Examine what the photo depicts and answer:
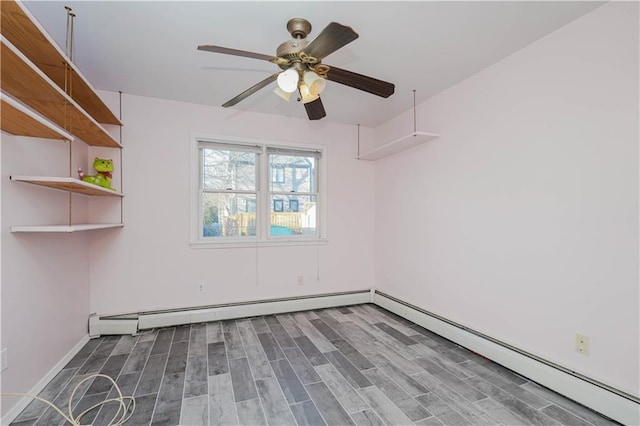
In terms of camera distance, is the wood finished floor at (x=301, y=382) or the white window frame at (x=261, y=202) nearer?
the wood finished floor at (x=301, y=382)

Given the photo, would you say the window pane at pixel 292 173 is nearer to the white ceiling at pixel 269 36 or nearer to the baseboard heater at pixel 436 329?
the white ceiling at pixel 269 36

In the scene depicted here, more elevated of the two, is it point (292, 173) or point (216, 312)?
point (292, 173)

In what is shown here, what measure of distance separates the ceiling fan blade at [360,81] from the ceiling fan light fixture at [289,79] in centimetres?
25

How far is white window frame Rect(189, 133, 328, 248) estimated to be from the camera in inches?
137

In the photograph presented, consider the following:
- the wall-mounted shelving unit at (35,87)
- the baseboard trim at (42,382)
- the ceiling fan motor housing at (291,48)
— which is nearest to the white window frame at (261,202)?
the wall-mounted shelving unit at (35,87)

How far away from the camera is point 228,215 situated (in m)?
3.75

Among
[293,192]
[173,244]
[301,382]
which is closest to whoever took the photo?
[301,382]

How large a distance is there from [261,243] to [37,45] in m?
2.63

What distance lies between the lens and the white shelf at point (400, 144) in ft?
10.3

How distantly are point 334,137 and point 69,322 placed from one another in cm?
353

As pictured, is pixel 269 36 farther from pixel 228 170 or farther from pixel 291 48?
pixel 228 170

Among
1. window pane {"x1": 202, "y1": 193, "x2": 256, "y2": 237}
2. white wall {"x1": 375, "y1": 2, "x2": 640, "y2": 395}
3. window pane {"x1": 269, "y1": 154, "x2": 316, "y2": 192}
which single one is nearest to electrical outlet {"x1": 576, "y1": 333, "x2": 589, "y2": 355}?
white wall {"x1": 375, "y1": 2, "x2": 640, "y2": 395}

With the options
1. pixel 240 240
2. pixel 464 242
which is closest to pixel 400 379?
pixel 464 242

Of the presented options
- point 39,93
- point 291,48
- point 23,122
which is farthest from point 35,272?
point 291,48
